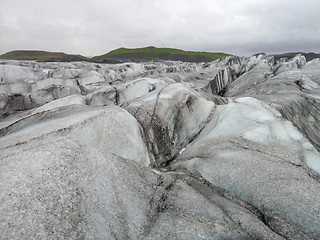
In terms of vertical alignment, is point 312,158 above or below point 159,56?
above

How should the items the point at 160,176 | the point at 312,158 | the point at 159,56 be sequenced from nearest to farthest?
1. the point at 160,176
2. the point at 312,158
3. the point at 159,56

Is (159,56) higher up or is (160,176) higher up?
(160,176)

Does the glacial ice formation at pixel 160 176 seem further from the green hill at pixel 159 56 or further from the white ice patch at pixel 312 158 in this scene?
the green hill at pixel 159 56

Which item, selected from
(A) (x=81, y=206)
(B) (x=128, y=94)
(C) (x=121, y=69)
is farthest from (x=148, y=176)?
(C) (x=121, y=69)

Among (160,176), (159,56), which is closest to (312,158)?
(160,176)

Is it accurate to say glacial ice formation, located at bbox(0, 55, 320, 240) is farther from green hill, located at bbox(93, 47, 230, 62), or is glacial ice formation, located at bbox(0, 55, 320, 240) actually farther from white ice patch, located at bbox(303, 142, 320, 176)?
green hill, located at bbox(93, 47, 230, 62)

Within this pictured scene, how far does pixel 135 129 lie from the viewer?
952 centimetres

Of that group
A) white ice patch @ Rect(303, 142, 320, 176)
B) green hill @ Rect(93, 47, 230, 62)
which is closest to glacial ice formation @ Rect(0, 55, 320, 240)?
white ice patch @ Rect(303, 142, 320, 176)

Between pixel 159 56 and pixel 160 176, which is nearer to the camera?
pixel 160 176

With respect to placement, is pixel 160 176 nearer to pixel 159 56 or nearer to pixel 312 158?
pixel 312 158

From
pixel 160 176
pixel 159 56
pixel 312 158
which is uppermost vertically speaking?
pixel 312 158

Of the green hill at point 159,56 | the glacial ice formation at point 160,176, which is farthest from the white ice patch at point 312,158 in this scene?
the green hill at point 159,56

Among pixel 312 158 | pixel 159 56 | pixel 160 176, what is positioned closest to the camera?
pixel 160 176

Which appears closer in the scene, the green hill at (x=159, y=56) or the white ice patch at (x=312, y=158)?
the white ice patch at (x=312, y=158)
